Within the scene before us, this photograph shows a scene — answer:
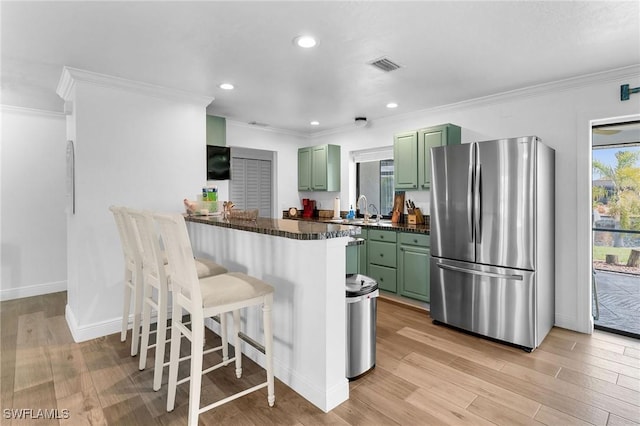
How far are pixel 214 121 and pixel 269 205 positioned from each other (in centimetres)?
195

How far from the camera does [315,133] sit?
6.12 meters

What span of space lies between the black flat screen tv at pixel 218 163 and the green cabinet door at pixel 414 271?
7.99 ft

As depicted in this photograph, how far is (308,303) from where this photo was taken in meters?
2.18

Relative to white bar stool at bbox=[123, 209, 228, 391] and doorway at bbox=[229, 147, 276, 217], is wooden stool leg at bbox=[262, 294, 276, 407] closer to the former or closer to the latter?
white bar stool at bbox=[123, 209, 228, 391]

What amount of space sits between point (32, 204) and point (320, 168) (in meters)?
4.06

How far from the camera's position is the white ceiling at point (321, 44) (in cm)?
207

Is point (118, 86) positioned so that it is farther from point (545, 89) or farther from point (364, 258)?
point (545, 89)

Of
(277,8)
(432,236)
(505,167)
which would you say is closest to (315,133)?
(432,236)

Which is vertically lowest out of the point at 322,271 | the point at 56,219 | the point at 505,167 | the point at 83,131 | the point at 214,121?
the point at 322,271

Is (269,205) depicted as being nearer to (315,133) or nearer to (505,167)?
(315,133)

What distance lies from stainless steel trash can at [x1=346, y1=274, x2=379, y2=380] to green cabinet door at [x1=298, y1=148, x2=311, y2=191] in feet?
11.8

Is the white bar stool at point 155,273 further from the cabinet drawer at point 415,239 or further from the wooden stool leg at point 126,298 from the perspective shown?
the cabinet drawer at point 415,239

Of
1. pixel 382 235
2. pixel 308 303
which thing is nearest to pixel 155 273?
pixel 308 303

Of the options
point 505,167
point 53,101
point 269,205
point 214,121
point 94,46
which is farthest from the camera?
point 269,205
